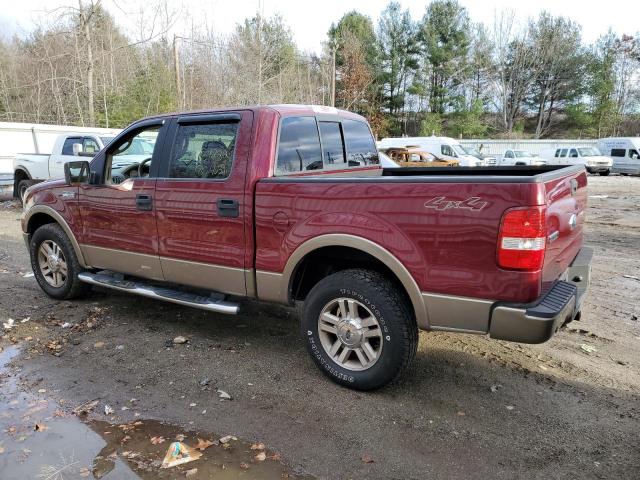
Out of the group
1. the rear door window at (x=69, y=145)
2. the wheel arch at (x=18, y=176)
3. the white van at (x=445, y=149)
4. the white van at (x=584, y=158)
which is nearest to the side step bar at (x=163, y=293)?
the rear door window at (x=69, y=145)

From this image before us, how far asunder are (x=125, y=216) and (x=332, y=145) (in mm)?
2008

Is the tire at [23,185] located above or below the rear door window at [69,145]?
below

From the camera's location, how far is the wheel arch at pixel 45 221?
517 centimetres

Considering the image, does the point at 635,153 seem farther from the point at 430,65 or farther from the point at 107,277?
the point at 107,277

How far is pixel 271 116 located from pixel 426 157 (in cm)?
1971

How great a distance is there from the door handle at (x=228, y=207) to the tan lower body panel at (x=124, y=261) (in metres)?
0.94

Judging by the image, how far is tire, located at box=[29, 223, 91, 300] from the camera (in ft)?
17.3

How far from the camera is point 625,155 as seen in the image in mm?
30094

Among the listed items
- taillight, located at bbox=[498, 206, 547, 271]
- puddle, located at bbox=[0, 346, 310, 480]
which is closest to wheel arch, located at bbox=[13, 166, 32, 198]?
puddle, located at bbox=[0, 346, 310, 480]

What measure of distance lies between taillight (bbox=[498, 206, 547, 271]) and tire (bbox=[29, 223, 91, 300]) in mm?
4340

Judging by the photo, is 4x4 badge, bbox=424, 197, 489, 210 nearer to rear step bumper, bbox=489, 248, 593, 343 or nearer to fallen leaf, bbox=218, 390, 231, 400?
rear step bumper, bbox=489, 248, 593, 343

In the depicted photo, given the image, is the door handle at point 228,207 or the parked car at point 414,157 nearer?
the door handle at point 228,207

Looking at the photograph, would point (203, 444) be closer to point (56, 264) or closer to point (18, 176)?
point (56, 264)

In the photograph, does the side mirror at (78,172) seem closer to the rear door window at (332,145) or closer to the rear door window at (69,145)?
the rear door window at (332,145)
